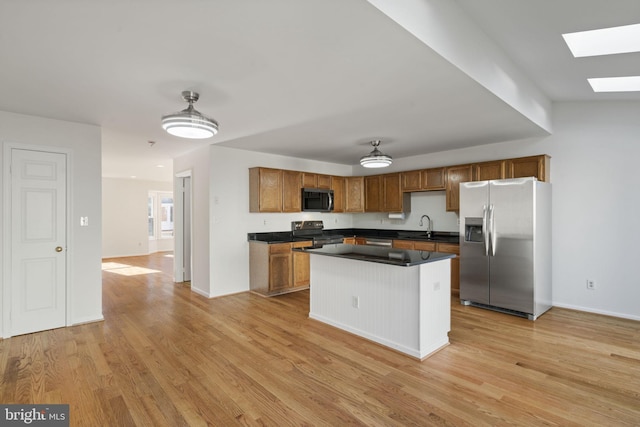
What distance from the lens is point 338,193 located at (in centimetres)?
670

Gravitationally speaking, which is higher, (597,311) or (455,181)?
(455,181)

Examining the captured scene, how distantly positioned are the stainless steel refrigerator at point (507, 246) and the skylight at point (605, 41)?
1.53 metres

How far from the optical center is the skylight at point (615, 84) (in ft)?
11.5

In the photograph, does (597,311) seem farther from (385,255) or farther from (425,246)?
(385,255)

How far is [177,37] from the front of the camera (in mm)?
2020

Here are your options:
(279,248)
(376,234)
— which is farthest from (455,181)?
(279,248)

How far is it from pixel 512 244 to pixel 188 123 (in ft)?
13.3

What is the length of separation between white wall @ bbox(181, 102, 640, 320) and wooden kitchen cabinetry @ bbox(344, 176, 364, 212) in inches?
81.6

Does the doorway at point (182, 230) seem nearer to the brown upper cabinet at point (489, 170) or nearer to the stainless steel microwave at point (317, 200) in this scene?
the stainless steel microwave at point (317, 200)

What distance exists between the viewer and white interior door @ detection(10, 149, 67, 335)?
3566 millimetres

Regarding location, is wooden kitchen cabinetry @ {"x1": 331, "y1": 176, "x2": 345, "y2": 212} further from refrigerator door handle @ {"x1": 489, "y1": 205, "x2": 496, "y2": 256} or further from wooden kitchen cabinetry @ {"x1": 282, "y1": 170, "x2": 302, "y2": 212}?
refrigerator door handle @ {"x1": 489, "y1": 205, "x2": 496, "y2": 256}

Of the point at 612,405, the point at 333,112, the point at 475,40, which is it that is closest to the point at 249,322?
the point at 333,112

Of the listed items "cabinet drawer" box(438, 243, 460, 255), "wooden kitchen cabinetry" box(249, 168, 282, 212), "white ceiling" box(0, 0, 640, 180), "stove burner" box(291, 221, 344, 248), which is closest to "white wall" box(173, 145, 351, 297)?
"wooden kitchen cabinetry" box(249, 168, 282, 212)

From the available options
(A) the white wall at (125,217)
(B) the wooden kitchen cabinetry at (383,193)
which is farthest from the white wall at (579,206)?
(A) the white wall at (125,217)
